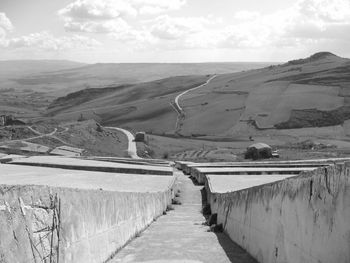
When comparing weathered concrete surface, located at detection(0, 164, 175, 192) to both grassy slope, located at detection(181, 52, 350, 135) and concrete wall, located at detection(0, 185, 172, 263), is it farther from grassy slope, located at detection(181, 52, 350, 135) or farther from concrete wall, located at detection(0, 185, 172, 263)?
grassy slope, located at detection(181, 52, 350, 135)

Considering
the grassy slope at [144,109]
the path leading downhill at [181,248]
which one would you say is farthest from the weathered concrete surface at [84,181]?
the grassy slope at [144,109]

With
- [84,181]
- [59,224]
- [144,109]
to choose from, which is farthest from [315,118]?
[59,224]

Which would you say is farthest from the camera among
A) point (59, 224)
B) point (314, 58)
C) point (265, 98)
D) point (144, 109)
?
point (314, 58)

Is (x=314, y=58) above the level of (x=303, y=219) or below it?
above

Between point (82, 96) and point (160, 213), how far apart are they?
6344 inches

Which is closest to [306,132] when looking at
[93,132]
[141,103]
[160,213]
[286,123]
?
[286,123]

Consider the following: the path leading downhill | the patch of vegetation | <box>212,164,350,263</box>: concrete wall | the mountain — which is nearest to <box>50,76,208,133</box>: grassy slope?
the mountain

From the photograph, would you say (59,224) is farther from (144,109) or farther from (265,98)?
(144,109)

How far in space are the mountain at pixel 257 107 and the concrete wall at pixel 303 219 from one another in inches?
2660

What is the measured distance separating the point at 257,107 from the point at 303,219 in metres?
84.3

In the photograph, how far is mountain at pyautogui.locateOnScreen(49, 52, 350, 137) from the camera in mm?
79688

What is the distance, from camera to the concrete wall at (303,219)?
143 inches

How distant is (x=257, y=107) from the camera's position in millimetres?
87625

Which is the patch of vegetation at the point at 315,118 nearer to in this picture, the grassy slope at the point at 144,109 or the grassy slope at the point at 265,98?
the grassy slope at the point at 265,98
